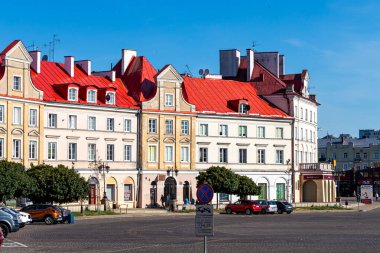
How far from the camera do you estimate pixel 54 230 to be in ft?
168

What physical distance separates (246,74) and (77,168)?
35.2 m

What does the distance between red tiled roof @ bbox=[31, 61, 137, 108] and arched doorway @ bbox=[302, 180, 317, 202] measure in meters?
29.3

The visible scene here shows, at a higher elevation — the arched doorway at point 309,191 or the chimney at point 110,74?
the chimney at point 110,74

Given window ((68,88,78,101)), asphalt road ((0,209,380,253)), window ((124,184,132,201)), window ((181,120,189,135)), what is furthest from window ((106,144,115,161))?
asphalt road ((0,209,380,253))

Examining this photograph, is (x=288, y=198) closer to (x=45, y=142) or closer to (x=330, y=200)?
(x=330, y=200)

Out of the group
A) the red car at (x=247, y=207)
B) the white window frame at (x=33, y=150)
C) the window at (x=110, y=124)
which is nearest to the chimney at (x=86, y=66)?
the window at (x=110, y=124)

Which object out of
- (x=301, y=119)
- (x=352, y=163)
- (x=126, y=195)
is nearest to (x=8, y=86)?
(x=126, y=195)

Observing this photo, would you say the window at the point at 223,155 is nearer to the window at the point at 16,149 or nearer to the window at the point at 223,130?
the window at the point at 223,130

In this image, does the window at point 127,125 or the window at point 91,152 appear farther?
the window at point 127,125

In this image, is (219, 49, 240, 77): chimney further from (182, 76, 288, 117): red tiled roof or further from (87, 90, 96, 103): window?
(87, 90, 96, 103): window

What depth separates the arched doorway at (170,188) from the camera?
9350 centimetres

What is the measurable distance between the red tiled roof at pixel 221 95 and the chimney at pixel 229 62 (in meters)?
4.69

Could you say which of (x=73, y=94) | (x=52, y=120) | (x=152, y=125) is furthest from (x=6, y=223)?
(x=152, y=125)

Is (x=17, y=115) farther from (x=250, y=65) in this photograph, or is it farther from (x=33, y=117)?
(x=250, y=65)
